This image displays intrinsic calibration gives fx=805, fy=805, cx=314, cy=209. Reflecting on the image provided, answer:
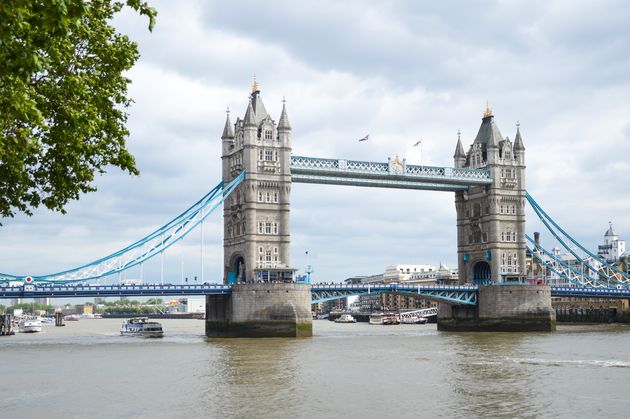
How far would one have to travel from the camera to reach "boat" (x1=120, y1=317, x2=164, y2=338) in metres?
79.1

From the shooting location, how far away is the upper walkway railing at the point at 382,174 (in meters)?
79.2

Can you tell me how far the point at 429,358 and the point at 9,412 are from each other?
26804 millimetres

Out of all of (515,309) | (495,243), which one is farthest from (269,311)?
(495,243)

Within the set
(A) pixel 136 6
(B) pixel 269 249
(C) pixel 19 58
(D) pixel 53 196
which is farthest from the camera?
(B) pixel 269 249

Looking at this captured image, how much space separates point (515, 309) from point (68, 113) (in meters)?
69.9

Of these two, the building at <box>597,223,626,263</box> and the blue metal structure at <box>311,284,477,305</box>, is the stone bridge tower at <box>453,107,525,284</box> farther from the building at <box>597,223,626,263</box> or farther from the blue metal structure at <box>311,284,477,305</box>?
the building at <box>597,223,626,263</box>

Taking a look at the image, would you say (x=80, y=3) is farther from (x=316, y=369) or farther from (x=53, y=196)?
(x=316, y=369)

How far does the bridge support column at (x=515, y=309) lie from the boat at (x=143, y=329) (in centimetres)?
3321

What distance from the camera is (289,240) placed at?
77.2m

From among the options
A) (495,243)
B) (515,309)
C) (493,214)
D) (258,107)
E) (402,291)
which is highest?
(258,107)

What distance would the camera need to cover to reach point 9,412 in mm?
27062

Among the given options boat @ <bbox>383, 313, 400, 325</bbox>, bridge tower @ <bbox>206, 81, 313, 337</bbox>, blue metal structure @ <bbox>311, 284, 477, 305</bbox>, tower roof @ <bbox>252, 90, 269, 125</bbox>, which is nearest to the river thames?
bridge tower @ <bbox>206, 81, 313, 337</bbox>

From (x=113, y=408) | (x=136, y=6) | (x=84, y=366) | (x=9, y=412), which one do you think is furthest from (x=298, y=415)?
(x=84, y=366)

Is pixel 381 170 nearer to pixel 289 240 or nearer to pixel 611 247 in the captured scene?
pixel 289 240
